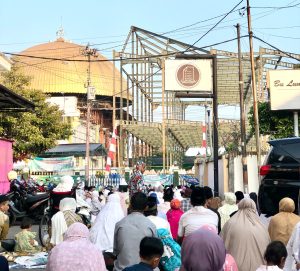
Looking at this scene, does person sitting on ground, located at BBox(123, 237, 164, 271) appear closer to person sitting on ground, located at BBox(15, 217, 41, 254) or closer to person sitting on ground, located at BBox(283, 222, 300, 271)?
person sitting on ground, located at BBox(283, 222, 300, 271)

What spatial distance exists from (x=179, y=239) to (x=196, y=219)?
0.36 m

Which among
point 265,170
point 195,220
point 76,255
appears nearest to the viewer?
point 76,255

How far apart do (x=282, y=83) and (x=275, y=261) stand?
30.7m

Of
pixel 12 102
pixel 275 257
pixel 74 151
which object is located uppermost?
pixel 12 102

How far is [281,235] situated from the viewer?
828cm

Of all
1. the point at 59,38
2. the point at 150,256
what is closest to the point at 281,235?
the point at 150,256

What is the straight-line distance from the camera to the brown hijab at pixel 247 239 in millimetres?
7293

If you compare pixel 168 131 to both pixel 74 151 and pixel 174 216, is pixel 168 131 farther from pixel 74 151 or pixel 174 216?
pixel 174 216

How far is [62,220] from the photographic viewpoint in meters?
9.70

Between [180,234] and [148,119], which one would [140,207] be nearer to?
[180,234]

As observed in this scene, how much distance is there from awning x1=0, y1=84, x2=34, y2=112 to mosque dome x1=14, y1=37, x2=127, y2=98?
183 feet

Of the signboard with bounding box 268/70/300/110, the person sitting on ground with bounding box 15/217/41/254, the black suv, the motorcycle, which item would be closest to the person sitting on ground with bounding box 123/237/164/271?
the black suv

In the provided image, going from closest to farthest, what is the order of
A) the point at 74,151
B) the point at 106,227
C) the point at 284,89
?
the point at 106,227 → the point at 284,89 → the point at 74,151

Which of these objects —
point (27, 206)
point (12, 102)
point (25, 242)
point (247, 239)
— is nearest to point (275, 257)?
point (247, 239)
